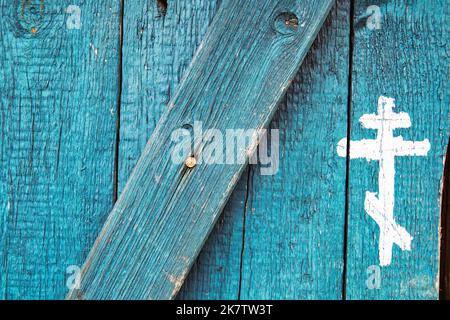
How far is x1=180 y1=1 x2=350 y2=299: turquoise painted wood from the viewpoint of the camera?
158cm

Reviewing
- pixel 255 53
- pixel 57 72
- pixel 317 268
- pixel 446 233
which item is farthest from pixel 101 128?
pixel 446 233

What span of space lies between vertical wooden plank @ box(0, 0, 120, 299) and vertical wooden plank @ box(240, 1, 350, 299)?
0.44 metres

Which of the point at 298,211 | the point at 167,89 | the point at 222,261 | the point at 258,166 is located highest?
the point at 167,89

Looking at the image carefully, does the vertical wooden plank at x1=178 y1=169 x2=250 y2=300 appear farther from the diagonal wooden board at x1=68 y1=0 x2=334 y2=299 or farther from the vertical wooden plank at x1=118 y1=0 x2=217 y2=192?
the vertical wooden plank at x1=118 y1=0 x2=217 y2=192

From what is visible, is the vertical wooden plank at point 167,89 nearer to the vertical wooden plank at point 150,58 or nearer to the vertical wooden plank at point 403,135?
the vertical wooden plank at point 150,58

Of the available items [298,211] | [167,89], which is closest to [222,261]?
[298,211]

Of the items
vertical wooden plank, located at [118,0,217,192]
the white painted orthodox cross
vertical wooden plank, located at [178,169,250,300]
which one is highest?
vertical wooden plank, located at [118,0,217,192]

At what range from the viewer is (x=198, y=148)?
1.48 m

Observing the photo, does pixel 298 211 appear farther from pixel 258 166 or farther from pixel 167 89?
pixel 167 89

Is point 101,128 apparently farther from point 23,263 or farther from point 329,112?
point 329,112

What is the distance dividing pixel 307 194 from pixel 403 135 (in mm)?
303

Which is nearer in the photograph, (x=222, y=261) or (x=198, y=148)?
(x=198, y=148)

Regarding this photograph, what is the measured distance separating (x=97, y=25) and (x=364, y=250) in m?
0.94

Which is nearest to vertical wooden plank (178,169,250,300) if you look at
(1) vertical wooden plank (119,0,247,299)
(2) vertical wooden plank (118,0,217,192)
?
(1) vertical wooden plank (119,0,247,299)
